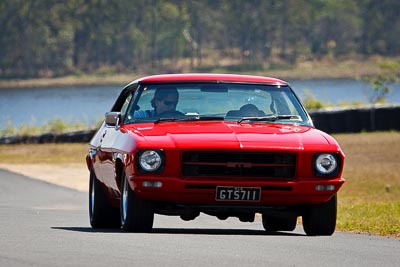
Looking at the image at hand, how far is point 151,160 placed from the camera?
11469 mm

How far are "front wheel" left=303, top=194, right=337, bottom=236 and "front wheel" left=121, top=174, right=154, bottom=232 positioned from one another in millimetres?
1443

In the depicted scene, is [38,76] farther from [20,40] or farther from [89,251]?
[89,251]

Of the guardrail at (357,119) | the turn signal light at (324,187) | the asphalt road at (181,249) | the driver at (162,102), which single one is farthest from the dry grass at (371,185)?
the driver at (162,102)

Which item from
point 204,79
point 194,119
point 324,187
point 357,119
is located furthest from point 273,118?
point 357,119

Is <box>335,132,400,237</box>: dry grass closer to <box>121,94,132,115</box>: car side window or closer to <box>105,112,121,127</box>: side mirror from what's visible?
<box>121,94,132,115</box>: car side window

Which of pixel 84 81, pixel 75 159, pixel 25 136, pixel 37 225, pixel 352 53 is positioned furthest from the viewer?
pixel 352 53

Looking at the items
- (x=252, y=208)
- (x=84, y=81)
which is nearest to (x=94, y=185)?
(x=252, y=208)

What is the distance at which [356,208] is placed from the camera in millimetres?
18844

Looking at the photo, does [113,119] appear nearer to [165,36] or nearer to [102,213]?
[102,213]

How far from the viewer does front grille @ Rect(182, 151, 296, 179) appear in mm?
11461

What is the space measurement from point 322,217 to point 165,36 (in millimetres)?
110129

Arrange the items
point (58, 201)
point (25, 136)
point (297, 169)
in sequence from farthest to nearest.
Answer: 1. point (25, 136)
2. point (58, 201)
3. point (297, 169)

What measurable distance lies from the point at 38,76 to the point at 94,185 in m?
106

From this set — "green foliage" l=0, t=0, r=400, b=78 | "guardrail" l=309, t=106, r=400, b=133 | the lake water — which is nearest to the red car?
"guardrail" l=309, t=106, r=400, b=133
